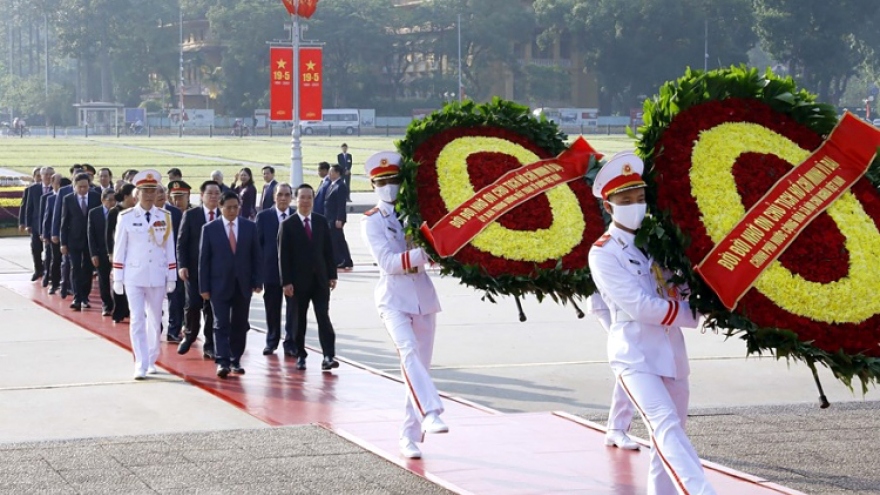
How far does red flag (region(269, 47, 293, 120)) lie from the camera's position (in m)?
26.9

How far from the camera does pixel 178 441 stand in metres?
8.81

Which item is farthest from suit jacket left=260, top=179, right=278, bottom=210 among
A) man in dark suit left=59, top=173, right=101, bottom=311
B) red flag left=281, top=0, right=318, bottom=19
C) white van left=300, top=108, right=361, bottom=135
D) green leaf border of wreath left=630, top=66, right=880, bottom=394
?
white van left=300, top=108, right=361, bottom=135

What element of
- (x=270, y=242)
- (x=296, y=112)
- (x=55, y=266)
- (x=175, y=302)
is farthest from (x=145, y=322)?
(x=296, y=112)

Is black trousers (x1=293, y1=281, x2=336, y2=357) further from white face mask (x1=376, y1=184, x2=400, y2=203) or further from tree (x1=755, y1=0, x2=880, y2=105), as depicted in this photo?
tree (x1=755, y1=0, x2=880, y2=105)

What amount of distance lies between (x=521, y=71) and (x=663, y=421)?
8815cm

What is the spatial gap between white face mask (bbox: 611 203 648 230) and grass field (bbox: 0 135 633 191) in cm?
3554

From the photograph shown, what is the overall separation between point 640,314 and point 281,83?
2123cm

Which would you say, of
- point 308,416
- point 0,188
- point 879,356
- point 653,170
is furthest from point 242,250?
point 0,188

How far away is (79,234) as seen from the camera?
16281mm

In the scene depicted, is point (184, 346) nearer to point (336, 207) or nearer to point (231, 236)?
point (231, 236)

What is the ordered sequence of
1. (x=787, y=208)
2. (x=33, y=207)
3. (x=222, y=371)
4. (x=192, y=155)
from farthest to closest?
(x=192, y=155) < (x=33, y=207) < (x=222, y=371) < (x=787, y=208)

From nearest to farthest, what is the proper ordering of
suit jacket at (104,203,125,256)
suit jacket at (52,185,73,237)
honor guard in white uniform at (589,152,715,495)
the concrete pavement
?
1. honor guard in white uniform at (589,152,715,495)
2. the concrete pavement
3. suit jacket at (104,203,125,256)
4. suit jacket at (52,185,73,237)

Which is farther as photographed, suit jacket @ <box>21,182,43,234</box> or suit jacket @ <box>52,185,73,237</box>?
suit jacket @ <box>21,182,43,234</box>

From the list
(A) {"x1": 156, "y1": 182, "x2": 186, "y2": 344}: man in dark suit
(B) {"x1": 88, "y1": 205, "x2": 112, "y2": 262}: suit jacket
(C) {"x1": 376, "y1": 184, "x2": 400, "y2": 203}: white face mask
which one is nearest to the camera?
(C) {"x1": 376, "y1": 184, "x2": 400, "y2": 203}: white face mask
